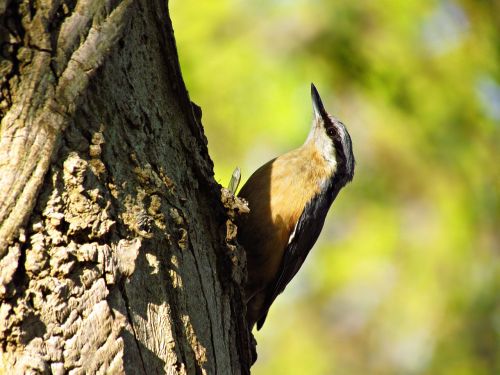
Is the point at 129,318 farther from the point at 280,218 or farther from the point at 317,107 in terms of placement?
the point at 317,107

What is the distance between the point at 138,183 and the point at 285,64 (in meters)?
5.13

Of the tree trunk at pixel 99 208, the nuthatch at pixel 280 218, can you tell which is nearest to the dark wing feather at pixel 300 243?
the nuthatch at pixel 280 218

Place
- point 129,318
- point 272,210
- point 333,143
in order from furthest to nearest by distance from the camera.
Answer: point 333,143, point 272,210, point 129,318

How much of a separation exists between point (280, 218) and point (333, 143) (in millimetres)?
946

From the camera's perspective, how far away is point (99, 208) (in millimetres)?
2268

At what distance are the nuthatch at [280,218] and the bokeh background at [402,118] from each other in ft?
7.16

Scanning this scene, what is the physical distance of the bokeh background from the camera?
7.35 m

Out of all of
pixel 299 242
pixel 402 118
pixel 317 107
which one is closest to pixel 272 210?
pixel 299 242

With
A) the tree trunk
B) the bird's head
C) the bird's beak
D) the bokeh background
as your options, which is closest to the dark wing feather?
the bird's head

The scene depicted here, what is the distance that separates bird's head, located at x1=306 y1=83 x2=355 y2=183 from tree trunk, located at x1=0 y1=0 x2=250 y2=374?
256cm

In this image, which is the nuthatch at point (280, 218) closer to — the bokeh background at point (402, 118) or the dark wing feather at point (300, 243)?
the dark wing feather at point (300, 243)

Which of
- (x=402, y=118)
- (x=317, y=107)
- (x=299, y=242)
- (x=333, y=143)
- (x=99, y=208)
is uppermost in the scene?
(x=402, y=118)

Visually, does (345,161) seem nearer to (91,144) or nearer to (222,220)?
(222,220)

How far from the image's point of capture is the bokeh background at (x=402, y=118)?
7.35 m
